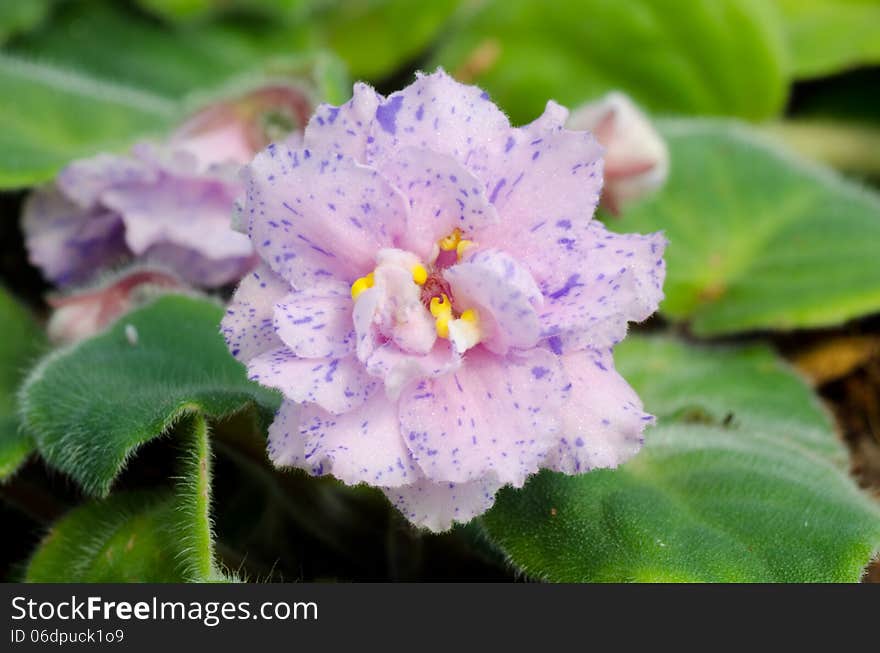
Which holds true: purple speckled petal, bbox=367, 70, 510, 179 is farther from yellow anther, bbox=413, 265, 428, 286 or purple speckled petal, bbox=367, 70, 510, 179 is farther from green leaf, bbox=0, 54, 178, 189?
green leaf, bbox=0, 54, 178, 189

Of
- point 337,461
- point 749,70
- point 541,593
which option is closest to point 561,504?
point 541,593

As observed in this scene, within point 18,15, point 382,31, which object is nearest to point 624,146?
point 382,31

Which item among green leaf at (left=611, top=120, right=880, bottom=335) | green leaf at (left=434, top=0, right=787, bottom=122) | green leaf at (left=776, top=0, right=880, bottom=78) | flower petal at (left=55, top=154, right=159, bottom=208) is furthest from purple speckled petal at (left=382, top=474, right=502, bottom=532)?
green leaf at (left=776, top=0, right=880, bottom=78)

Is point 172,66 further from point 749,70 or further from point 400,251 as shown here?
point 400,251

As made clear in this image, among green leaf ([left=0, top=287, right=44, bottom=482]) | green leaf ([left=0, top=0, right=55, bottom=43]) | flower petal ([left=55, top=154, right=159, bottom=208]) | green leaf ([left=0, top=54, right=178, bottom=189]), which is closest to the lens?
green leaf ([left=0, top=287, right=44, bottom=482])

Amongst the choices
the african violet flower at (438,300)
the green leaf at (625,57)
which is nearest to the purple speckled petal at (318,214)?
the african violet flower at (438,300)
